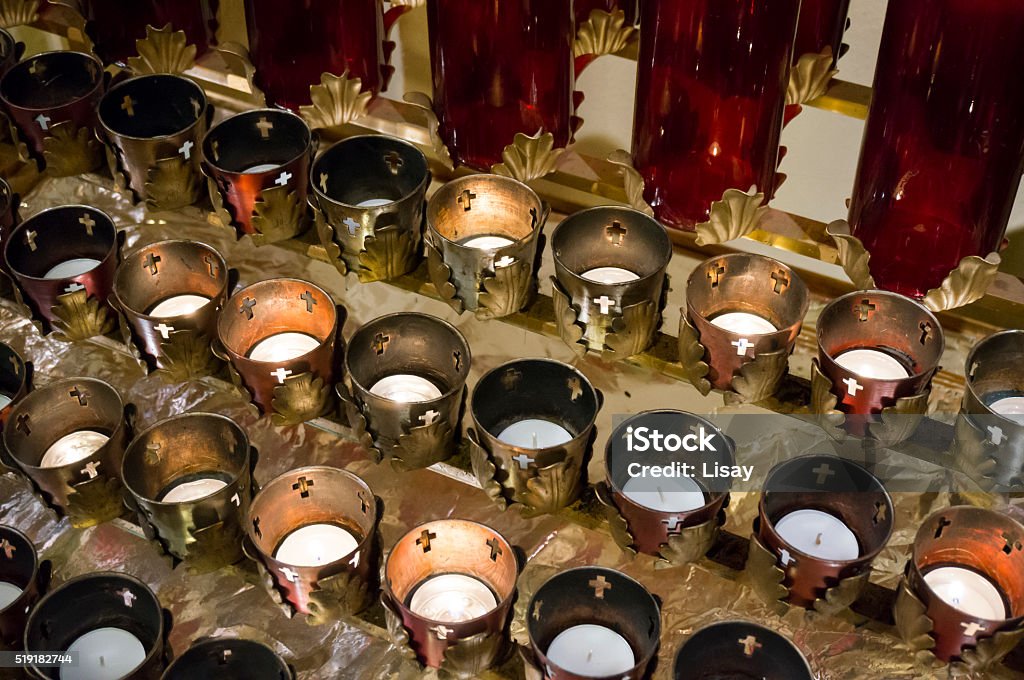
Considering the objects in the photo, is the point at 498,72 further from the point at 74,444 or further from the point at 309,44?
the point at 74,444

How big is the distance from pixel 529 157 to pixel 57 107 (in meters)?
0.30

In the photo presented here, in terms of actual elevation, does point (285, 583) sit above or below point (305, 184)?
below

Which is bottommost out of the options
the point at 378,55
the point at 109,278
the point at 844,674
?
the point at 844,674

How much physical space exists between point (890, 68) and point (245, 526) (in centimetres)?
39

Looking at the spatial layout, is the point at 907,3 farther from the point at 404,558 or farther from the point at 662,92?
the point at 404,558

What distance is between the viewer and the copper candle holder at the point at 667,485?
58 cm

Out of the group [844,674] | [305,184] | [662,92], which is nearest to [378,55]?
[305,184]

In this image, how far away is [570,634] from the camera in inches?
24.0

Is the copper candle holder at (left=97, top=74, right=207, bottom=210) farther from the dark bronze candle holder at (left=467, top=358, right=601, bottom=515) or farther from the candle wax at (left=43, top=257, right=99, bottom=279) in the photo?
the dark bronze candle holder at (left=467, top=358, right=601, bottom=515)

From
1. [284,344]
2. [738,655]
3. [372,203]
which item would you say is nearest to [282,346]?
[284,344]

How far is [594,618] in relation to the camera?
0.61m

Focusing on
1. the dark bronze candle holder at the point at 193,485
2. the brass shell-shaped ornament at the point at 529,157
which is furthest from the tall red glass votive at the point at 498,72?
the dark bronze candle holder at the point at 193,485

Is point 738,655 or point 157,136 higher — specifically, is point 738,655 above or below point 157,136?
below

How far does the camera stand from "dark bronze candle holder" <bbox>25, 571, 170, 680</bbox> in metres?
0.60
